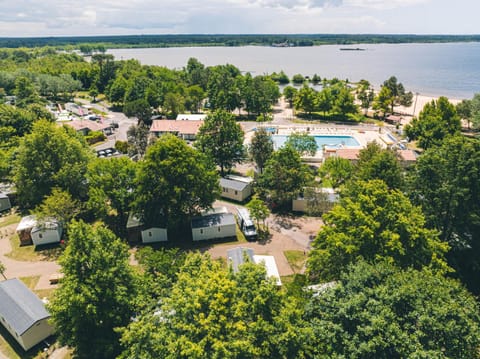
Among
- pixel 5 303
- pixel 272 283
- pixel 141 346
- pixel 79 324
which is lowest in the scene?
pixel 5 303

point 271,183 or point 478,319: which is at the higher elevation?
point 478,319

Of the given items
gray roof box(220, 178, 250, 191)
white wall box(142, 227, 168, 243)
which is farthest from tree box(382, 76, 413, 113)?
white wall box(142, 227, 168, 243)

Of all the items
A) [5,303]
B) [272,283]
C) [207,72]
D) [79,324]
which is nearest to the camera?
[272,283]

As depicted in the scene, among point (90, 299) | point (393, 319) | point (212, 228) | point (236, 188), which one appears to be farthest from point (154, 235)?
point (393, 319)

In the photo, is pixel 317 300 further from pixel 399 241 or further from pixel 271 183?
pixel 271 183

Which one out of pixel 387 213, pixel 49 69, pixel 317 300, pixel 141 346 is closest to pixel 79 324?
pixel 141 346

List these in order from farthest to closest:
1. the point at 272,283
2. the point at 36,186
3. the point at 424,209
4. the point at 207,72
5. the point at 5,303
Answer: the point at 207,72, the point at 36,186, the point at 424,209, the point at 5,303, the point at 272,283

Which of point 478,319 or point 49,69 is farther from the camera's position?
point 49,69

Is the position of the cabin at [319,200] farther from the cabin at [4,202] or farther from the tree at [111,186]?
the cabin at [4,202]

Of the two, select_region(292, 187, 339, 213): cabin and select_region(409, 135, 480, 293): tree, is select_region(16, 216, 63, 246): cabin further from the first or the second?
select_region(409, 135, 480, 293): tree
